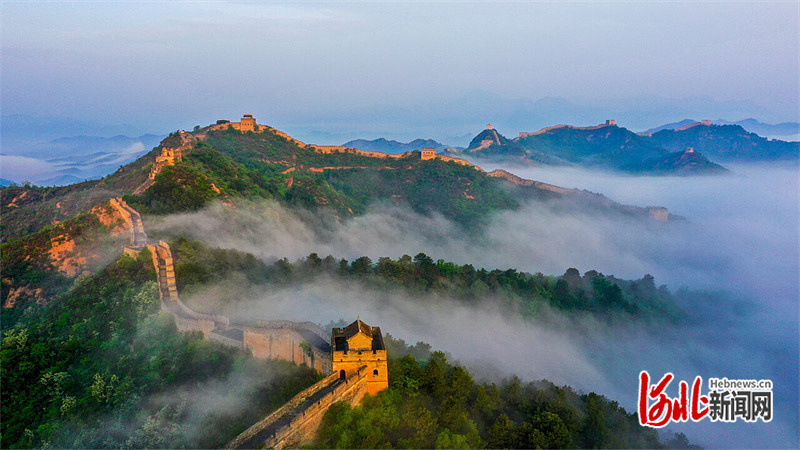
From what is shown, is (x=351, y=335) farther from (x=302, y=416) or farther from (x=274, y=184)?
(x=274, y=184)

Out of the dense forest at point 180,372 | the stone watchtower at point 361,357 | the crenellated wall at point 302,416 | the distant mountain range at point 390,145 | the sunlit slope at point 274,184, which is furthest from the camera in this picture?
the distant mountain range at point 390,145

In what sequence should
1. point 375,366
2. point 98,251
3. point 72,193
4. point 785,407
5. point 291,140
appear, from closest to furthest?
point 375,366 → point 98,251 → point 785,407 → point 72,193 → point 291,140

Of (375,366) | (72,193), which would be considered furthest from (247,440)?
(72,193)

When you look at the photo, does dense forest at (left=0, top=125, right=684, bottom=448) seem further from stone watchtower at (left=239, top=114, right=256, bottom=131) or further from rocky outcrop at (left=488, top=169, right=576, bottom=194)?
rocky outcrop at (left=488, top=169, right=576, bottom=194)

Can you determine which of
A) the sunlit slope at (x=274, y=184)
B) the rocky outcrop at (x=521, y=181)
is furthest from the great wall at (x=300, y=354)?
the rocky outcrop at (x=521, y=181)

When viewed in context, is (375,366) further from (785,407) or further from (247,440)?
(785,407)

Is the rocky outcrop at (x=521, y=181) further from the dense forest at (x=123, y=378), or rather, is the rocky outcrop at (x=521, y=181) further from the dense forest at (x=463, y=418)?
the dense forest at (x=123, y=378)

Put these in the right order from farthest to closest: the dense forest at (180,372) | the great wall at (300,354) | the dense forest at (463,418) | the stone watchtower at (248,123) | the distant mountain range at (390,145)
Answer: the distant mountain range at (390,145), the stone watchtower at (248,123), the dense forest at (180,372), the dense forest at (463,418), the great wall at (300,354)
